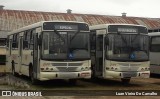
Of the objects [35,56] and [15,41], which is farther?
[15,41]

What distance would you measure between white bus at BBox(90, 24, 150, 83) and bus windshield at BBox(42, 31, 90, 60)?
131cm

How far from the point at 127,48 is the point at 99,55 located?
5.74 feet

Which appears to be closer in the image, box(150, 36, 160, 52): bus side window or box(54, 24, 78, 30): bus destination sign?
box(54, 24, 78, 30): bus destination sign

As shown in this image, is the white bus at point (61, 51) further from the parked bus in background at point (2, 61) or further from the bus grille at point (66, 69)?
the parked bus in background at point (2, 61)

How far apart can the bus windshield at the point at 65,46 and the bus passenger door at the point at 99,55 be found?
1679 mm

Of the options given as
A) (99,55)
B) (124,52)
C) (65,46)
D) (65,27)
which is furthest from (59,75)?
(124,52)

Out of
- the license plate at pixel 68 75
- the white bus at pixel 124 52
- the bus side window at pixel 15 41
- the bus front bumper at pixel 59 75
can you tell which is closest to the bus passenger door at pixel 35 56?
the bus front bumper at pixel 59 75

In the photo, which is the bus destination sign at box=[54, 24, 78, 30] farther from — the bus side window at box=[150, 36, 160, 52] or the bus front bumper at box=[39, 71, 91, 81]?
the bus side window at box=[150, 36, 160, 52]

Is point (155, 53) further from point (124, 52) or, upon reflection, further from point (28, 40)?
Answer: point (28, 40)

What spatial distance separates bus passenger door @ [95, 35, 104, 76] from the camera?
21562 millimetres

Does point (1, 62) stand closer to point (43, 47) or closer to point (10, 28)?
point (10, 28)

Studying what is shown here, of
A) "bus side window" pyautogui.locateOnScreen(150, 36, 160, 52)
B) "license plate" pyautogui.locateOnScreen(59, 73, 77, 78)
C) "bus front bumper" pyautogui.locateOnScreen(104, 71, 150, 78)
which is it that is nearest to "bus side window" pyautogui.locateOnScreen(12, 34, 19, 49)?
"license plate" pyautogui.locateOnScreen(59, 73, 77, 78)

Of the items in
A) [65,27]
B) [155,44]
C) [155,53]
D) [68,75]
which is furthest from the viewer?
[155,44]

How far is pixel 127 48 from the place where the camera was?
67.9ft
